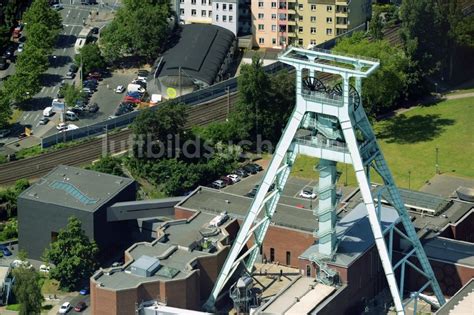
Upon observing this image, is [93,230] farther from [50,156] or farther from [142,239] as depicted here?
[50,156]

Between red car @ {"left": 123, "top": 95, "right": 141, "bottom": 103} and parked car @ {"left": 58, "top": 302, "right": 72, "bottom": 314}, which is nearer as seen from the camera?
parked car @ {"left": 58, "top": 302, "right": 72, "bottom": 314}

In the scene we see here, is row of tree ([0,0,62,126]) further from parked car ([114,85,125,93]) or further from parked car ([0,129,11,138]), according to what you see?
parked car ([114,85,125,93])

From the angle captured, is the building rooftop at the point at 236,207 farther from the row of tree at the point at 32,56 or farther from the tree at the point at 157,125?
the row of tree at the point at 32,56

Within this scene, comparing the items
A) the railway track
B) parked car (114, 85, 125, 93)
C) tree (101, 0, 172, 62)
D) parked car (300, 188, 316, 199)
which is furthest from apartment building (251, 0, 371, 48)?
parked car (300, 188, 316, 199)

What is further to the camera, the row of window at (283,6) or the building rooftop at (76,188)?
the row of window at (283,6)

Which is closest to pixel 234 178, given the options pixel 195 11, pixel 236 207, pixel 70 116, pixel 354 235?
pixel 236 207

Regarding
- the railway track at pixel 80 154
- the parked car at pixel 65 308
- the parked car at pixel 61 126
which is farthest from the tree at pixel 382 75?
the parked car at pixel 65 308

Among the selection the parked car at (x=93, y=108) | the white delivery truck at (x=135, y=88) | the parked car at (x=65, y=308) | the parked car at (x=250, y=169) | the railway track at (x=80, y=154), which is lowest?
the parked car at (x=65, y=308)
